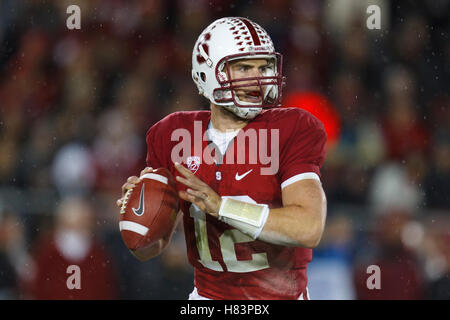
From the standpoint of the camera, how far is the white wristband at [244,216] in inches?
90.5

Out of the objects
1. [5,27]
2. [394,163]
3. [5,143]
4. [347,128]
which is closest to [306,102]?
[347,128]

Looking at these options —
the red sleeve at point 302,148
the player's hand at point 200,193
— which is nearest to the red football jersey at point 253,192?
the red sleeve at point 302,148

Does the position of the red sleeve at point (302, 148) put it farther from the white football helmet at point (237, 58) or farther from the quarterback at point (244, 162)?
the white football helmet at point (237, 58)

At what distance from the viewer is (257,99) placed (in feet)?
8.50

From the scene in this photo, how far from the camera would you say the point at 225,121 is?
2691 mm

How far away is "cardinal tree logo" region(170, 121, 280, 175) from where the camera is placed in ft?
8.24

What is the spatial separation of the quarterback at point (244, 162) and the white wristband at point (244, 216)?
81mm

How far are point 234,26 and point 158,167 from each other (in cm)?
65

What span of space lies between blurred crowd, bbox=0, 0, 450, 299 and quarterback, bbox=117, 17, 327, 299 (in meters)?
1.79

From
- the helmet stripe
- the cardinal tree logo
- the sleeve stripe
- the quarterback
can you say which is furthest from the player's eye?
the sleeve stripe

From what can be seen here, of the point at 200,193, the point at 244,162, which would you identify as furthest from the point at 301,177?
the point at 200,193

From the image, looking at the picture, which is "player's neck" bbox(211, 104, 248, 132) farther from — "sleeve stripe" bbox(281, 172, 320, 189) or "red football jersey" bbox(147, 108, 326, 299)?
"sleeve stripe" bbox(281, 172, 320, 189)

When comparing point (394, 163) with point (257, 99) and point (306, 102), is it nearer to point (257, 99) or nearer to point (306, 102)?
point (306, 102)

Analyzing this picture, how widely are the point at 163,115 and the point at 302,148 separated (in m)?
2.91
